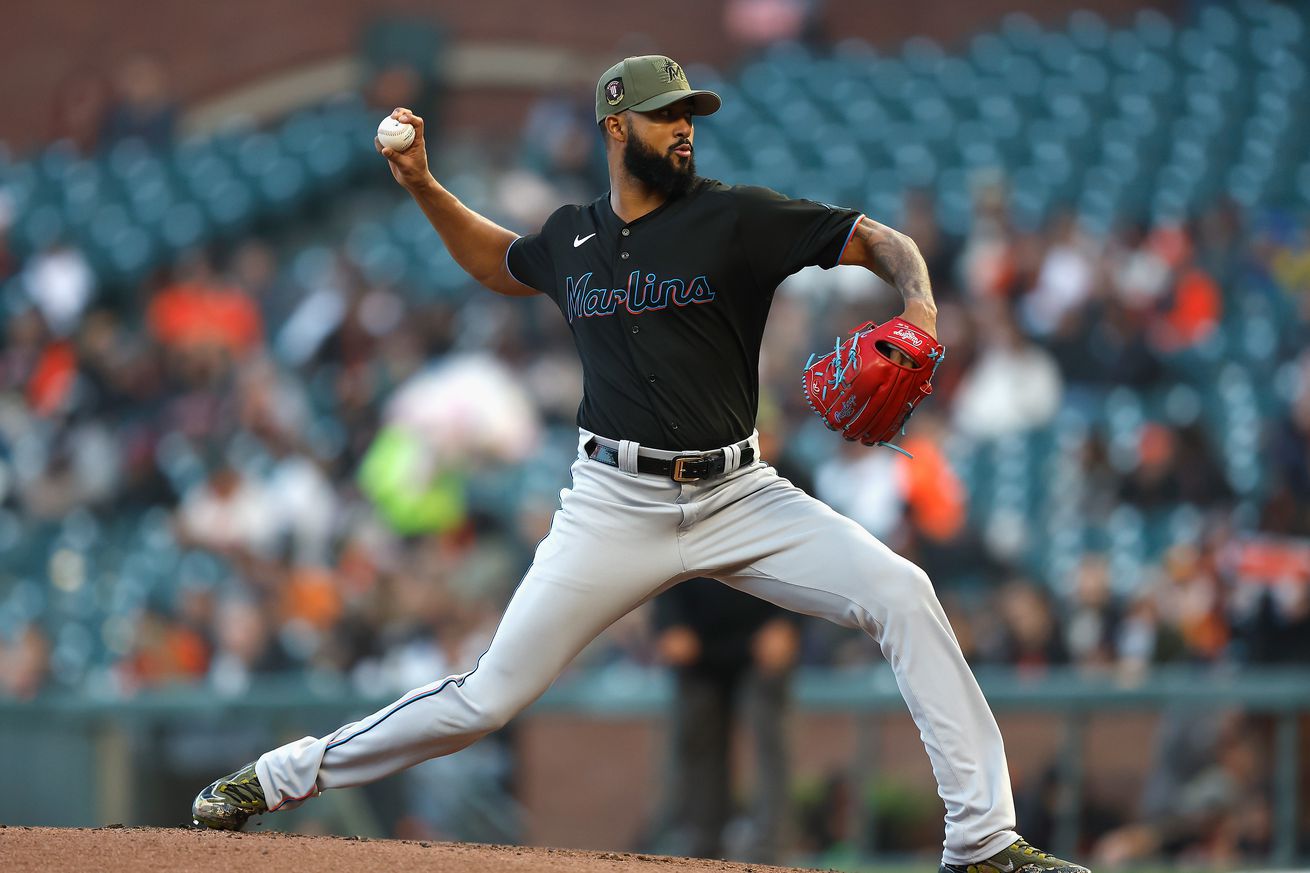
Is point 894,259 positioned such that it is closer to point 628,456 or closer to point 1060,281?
point 628,456

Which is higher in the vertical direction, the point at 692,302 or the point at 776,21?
the point at 692,302

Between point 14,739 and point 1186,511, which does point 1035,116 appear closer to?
point 1186,511

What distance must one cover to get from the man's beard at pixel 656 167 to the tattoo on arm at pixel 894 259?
1.29ft

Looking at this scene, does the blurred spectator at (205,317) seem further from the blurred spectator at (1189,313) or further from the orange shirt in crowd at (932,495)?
the blurred spectator at (1189,313)

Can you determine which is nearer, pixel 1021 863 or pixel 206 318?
pixel 1021 863

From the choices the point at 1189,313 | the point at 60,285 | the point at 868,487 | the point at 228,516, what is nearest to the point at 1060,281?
the point at 1189,313

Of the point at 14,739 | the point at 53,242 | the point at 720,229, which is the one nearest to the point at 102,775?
the point at 14,739

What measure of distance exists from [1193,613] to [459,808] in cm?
305

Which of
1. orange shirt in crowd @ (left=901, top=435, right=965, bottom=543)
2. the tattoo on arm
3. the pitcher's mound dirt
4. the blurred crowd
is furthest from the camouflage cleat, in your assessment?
orange shirt in crowd @ (left=901, top=435, right=965, bottom=543)

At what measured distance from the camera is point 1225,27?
12.2 metres

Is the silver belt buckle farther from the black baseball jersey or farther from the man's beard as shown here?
the man's beard

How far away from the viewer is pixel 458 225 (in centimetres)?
401

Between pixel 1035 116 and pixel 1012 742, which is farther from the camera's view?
pixel 1035 116

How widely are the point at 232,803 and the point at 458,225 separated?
4.58 feet
